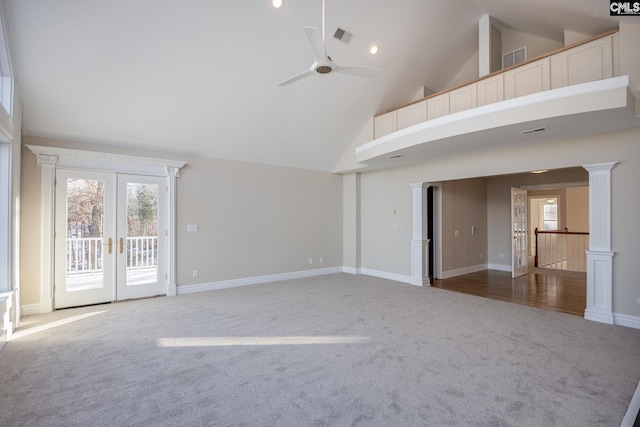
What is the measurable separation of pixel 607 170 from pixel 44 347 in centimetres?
705

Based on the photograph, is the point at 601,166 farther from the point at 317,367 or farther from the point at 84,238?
the point at 84,238

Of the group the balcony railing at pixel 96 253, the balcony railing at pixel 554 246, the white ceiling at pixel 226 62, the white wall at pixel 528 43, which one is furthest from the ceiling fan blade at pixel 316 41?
the balcony railing at pixel 554 246

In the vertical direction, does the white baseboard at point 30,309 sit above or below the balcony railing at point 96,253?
below

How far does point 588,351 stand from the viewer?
3205 millimetres

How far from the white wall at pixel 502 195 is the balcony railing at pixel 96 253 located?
458cm

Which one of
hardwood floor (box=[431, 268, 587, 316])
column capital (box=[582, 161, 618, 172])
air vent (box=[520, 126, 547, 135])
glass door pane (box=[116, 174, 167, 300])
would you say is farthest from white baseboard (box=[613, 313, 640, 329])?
glass door pane (box=[116, 174, 167, 300])

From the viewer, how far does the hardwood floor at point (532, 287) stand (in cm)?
504

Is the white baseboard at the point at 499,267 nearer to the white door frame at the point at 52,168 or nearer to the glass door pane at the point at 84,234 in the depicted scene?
the white door frame at the point at 52,168

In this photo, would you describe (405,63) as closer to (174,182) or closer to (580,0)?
(580,0)

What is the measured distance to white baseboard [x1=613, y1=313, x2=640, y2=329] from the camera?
392 cm

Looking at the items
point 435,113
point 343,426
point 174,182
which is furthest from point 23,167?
point 435,113

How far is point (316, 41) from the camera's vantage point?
2844 millimetres

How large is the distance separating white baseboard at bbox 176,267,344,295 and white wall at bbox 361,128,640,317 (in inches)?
42.0

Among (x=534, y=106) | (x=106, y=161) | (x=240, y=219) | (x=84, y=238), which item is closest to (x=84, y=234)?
(x=84, y=238)
